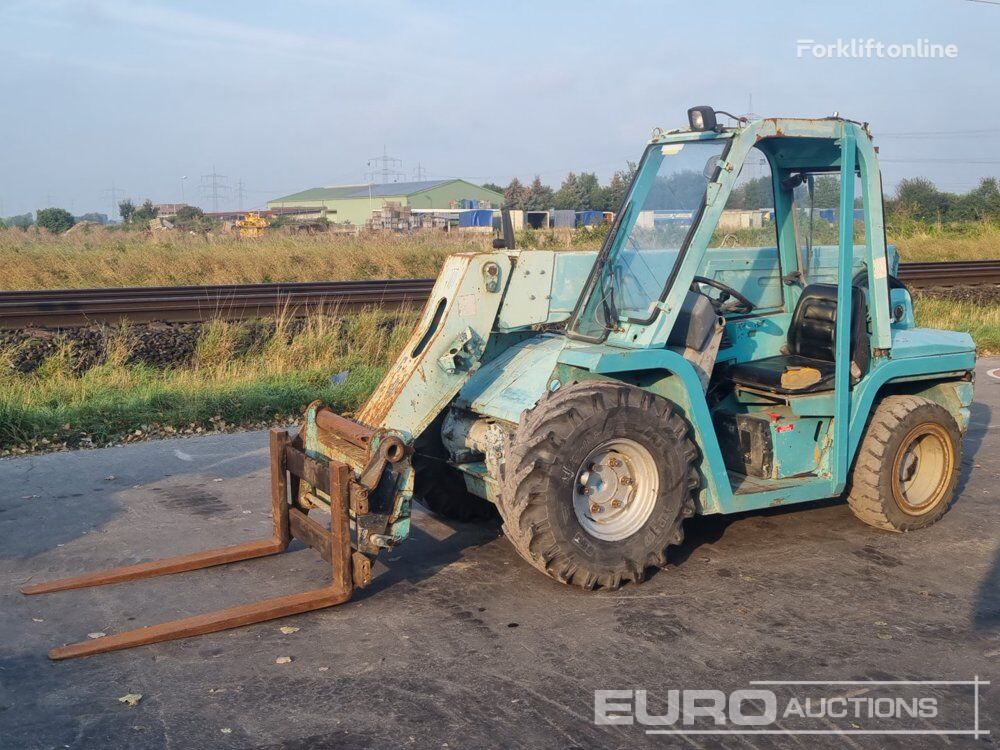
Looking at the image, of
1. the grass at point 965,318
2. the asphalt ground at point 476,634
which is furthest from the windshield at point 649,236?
the grass at point 965,318

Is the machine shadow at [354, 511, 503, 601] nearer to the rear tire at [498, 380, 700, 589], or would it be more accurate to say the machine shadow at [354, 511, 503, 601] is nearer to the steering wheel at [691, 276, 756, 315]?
the rear tire at [498, 380, 700, 589]

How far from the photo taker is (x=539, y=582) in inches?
225

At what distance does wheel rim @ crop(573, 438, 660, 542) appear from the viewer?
5523 mm

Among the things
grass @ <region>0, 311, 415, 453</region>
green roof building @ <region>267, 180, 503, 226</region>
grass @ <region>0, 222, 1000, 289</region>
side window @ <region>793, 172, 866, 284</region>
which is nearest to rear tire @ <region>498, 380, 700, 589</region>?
side window @ <region>793, 172, 866, 284</region>

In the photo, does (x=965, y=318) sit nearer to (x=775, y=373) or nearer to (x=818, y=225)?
(x=818, y=225)

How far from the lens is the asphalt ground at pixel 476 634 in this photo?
13.6ft

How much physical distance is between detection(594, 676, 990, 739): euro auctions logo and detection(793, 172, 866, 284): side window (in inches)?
126

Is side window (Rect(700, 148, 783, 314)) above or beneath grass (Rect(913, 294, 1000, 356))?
above

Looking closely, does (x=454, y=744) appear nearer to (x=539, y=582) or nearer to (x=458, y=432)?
(x=539, y=582)

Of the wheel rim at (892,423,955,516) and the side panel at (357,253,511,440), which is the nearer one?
the side panel at (357,253,511,440)

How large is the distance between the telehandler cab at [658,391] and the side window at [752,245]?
0.6 inches

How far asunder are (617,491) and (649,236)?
1.53 meters

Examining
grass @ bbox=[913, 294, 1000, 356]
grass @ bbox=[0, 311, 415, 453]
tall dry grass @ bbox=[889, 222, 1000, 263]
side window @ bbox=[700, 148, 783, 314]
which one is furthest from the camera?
tall dry grass @ bbox=[889, 222, 1000, 263]

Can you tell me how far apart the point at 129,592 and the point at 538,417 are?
2.43 metres
